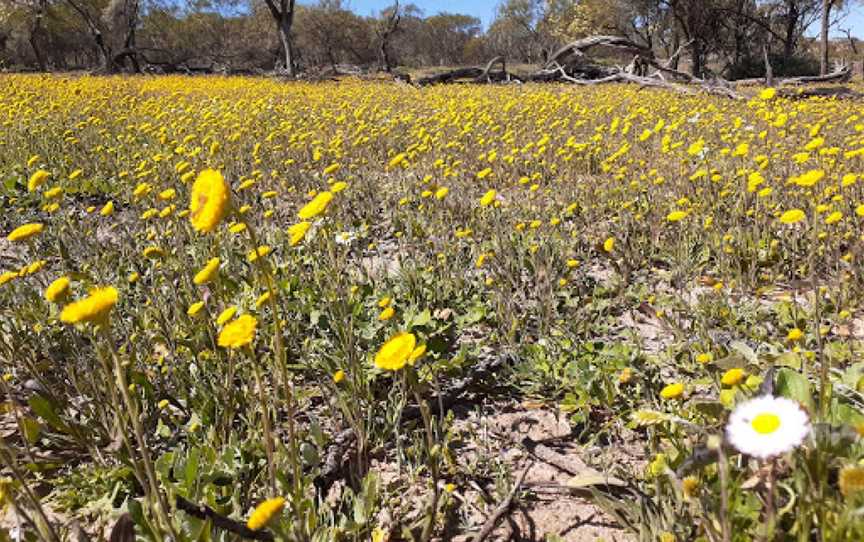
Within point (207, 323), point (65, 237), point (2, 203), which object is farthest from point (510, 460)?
point (2, 203)

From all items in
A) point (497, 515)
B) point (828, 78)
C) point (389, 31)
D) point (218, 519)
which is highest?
point (389, 31)

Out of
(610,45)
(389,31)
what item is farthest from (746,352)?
(389,31)

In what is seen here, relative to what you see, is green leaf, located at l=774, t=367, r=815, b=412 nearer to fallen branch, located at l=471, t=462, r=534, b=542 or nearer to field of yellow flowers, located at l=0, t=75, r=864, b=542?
field of yellow flowers, located at l=0, t=75, r=864, b=542

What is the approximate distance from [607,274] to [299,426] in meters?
2.25

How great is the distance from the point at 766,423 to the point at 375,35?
64457 millimetres

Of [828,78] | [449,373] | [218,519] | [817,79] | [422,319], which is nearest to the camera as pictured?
[218,519]

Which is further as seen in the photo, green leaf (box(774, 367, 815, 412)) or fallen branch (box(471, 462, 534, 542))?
fallen branch (box(471, 462, 534, 542))

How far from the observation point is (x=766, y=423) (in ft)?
3.19

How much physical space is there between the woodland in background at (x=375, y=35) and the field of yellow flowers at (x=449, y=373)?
15.0 m

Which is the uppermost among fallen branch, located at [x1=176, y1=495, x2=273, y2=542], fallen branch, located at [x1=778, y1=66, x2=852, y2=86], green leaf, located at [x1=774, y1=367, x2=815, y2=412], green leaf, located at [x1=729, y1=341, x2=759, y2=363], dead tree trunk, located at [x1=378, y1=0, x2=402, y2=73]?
dead tree trunk, located at [x1=378, y1=0, x2=402, y2=73]

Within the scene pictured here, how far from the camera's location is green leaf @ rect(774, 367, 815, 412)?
1509 millimetres

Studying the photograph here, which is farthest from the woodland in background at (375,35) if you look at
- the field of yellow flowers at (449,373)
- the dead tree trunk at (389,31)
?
the field of yellow flowers at (449,373)

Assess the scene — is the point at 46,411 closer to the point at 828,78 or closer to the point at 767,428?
the point at 767,428

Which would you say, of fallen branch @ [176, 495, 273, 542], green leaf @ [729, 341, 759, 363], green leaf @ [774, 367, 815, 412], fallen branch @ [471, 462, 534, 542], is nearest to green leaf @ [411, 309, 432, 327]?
fallen branch @ [471, 462, 534, 542]
